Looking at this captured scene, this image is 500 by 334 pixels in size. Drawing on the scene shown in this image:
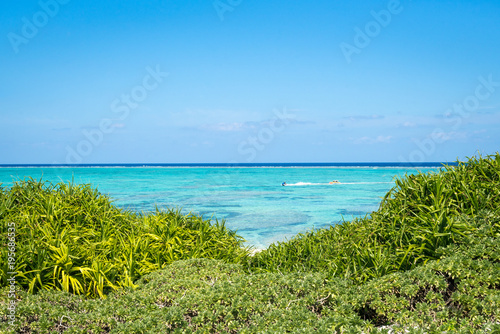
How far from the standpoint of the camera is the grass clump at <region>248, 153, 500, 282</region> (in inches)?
157

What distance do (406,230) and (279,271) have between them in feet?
5.34

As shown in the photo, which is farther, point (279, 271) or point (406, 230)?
point (406, 230)

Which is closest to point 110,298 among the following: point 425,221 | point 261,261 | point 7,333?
point 7,333

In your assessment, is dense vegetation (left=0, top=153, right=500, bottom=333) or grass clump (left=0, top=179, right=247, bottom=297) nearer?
dense vegetation (left=0, top=153, right=500, bottom=333)

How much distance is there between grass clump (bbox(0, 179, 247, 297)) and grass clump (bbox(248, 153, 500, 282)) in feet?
3.58

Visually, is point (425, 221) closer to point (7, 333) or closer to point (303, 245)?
point (303, 245)

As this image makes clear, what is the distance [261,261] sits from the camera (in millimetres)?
5184

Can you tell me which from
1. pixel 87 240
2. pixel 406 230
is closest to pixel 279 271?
pixel 406 230

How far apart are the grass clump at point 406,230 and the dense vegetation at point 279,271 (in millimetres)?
18

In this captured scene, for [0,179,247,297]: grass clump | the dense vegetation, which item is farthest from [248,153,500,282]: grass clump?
[0,179,247,297]: grass clump

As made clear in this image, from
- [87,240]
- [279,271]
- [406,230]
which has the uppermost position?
[406,230]

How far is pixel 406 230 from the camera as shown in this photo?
4.25 meters

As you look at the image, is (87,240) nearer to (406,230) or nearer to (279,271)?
(279,271)

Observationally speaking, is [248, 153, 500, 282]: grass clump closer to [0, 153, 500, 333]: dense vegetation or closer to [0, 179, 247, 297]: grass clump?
[0, 153, 500, 333]: dense vegetation
